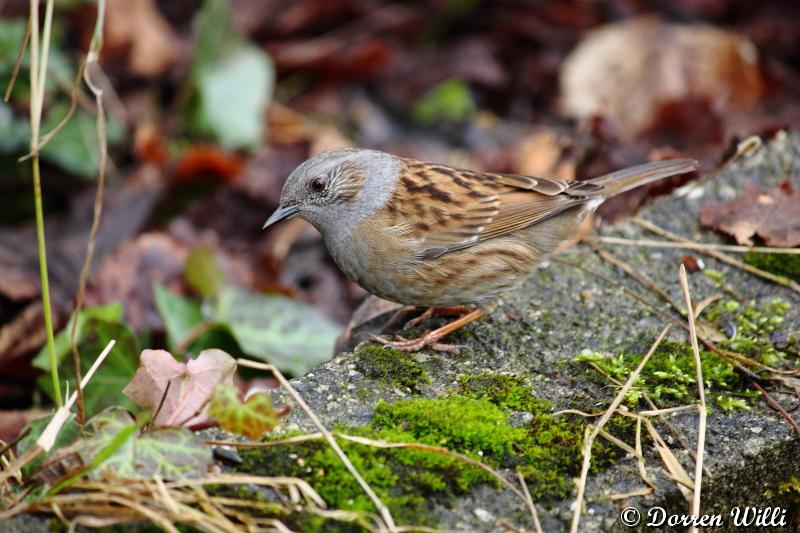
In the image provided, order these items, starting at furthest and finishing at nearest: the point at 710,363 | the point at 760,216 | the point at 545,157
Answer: the point at 545,157
the point at 760,216
the point at 710,363

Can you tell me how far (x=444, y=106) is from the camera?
7.99m

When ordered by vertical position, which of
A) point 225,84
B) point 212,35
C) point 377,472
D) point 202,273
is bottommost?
point 202,273

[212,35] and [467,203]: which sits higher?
[212,35]

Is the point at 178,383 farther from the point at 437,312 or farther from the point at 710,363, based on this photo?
the point at 710,363

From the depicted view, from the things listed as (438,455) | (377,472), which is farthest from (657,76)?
(377,472)

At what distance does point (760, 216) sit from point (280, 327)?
252 centimetres

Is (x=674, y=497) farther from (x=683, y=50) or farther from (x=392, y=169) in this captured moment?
(x=683, y=50)

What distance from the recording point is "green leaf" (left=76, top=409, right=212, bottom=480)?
9.07 ft

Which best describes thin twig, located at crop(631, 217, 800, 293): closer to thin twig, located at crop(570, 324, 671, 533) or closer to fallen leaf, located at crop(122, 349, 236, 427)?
thin twig, located at crop(570, 324, 671, 533)

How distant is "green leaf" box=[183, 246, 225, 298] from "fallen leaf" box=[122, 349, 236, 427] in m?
2.48

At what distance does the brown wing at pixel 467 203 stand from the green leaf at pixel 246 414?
60.6 inches

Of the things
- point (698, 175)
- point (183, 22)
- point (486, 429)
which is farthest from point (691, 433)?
point (183, 22)

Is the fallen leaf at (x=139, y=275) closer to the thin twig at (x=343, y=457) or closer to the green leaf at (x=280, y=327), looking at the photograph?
the green leaf at (x=280, y=327)

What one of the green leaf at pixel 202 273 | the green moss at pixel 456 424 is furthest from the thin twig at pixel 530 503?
the green leaf at pixel 202 273
